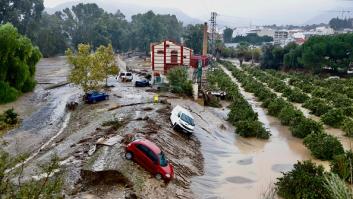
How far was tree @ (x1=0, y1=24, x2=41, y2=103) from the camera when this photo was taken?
45719 mm

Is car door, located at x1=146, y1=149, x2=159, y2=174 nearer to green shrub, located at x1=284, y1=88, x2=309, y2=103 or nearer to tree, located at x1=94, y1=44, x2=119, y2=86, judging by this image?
tree, located at x1=94, y1=44, x2=119, y2=86

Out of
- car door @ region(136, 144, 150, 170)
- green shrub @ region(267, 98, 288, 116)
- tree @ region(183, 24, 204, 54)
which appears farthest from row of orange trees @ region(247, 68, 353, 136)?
tree @ region(183, 24, 204, 54)

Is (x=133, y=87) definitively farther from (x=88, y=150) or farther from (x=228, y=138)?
(x=88, y=150)

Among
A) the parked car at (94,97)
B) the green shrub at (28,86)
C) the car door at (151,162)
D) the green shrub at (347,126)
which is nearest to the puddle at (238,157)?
the car door at (151,162)

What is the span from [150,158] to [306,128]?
18.5 m

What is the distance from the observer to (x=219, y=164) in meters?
26.7

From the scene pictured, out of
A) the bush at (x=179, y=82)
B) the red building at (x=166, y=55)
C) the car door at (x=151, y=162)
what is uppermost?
the red building at (x=166, y=55)

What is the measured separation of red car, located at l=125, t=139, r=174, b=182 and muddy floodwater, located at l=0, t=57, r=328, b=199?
1.34ft

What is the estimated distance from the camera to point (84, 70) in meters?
44.7

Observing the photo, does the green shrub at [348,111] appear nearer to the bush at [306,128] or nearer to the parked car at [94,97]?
the bush at [306,128]

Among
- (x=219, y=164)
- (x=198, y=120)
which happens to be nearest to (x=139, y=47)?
(x=198, y=120)

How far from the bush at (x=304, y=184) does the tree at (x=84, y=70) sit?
27882mm

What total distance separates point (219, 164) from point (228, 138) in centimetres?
713

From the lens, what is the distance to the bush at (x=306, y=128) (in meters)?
33.6
